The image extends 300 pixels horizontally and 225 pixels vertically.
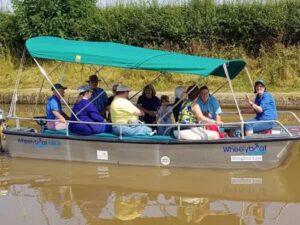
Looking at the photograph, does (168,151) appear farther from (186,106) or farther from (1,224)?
(1,224)

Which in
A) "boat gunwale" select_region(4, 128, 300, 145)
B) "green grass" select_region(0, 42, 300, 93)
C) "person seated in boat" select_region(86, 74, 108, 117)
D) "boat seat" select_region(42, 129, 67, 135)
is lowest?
"boat gunwale" select_region(4, 128, 300, 145)

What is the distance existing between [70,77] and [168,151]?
14509mm

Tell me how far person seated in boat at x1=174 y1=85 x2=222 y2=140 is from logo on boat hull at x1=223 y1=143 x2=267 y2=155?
1.22 feet

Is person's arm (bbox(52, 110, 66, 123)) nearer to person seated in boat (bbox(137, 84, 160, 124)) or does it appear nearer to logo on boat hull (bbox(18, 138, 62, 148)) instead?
logo on boat hull (bbox(18, 138, 62, 148))

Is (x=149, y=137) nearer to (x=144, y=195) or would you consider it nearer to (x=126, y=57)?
(x=126, y=57)

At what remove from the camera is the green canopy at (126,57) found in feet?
31.4

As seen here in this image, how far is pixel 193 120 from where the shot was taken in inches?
389

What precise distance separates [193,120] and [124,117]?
1.26m

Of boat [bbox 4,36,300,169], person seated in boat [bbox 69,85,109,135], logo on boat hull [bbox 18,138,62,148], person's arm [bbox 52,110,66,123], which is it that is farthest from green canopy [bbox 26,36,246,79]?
logo on boat hull [bbox 18,138,62,148]

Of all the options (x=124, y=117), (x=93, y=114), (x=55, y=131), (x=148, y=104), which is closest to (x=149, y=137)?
(x=124, y=117)

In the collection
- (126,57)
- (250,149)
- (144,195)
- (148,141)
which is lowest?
(144,195)

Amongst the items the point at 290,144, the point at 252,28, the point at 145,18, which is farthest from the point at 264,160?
the point at 145,18

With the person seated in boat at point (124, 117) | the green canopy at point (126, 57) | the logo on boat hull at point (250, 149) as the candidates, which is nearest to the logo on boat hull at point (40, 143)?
the person seated in boat at point (124, 117)

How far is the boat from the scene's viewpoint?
9375 millimetres
